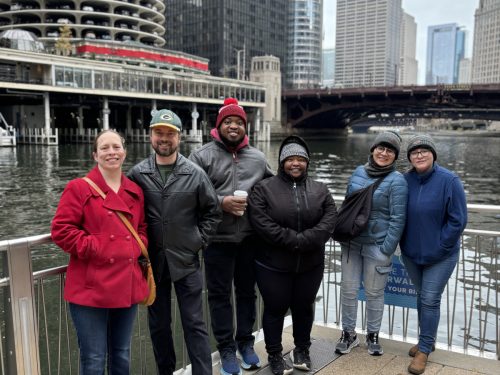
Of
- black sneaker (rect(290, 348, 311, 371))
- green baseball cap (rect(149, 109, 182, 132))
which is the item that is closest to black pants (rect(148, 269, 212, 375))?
black sneaker (rect(290, 348, 311, 371))

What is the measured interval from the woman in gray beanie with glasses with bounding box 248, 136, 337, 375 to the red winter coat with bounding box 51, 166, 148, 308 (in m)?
1.20

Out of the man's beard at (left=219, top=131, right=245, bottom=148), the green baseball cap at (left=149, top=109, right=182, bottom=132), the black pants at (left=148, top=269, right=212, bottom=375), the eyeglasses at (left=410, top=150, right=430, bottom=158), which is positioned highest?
the green baseball cap at (left=149, top=109, right=182, bottom=132)

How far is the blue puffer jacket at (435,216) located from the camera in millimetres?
4094

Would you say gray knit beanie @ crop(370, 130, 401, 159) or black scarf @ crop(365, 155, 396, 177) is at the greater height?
gray knit beanie @ crop(370, 130, 401, 159)

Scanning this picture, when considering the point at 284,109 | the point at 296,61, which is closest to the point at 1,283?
the point at 284,109

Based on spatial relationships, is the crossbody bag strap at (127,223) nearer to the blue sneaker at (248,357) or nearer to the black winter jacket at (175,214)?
the black winter jacket at (175,214)

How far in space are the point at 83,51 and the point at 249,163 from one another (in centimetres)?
7346

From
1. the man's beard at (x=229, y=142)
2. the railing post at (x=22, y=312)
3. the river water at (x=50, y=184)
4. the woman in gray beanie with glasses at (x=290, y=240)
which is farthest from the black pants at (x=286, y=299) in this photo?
the river water at (x=50, y=184)

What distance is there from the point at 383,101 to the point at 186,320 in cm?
6947

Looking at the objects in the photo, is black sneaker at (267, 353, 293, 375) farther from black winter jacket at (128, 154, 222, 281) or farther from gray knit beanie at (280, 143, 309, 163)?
gray knit beanie at (280, 143, 309, 163)

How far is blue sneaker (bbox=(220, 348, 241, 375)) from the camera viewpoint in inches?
165

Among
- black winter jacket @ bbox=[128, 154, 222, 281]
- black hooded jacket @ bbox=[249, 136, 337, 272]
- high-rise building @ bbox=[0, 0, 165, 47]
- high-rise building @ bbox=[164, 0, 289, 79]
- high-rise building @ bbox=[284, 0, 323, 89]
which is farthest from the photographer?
high-rise building @ bbox=[284, 0, 323, 89]

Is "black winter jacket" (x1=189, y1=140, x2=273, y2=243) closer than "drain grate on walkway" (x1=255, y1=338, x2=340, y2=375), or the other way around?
"black winter jacket" (x1=189, y1=140, x2=273, y2=243)

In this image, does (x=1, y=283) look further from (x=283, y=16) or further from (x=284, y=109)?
(x=283, y=16)
